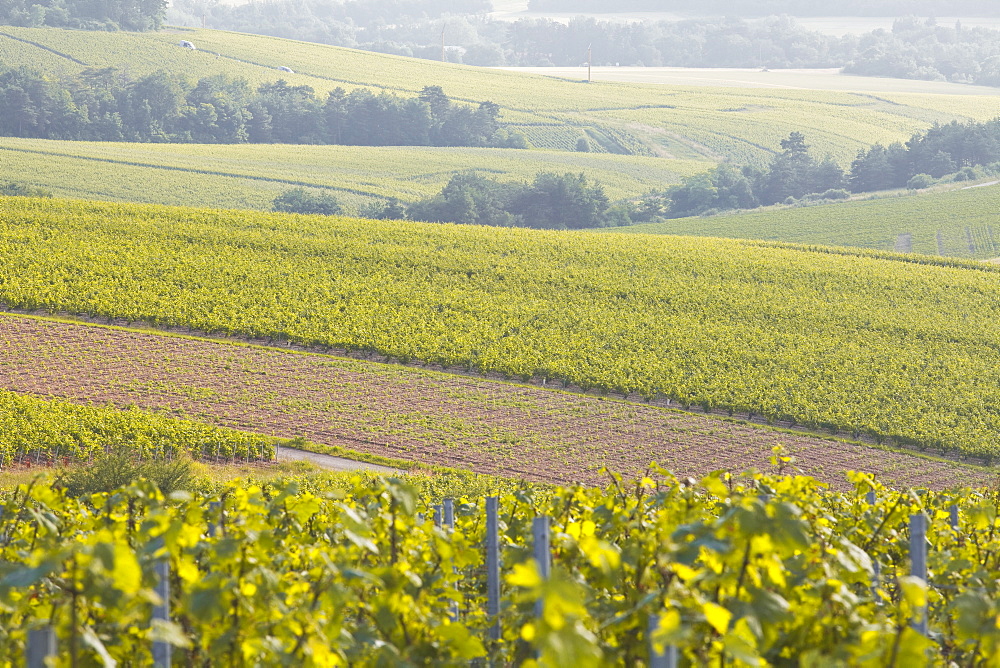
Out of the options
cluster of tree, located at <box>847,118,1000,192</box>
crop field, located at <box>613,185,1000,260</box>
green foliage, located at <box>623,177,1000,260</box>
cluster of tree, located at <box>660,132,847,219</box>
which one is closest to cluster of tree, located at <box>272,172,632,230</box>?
crop field, located at <box>613,185,1000,260</box>

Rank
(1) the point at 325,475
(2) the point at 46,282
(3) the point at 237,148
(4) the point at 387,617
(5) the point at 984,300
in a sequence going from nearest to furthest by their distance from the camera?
(4) the point at 387,617
(1) the point at 325,475
(2) the point at 46,282
(5) the point at 984,300
(3) the point at 237,148

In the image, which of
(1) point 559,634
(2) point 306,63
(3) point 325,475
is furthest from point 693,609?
(2) point 306,63

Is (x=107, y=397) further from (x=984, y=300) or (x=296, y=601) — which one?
(x=984, y=300)

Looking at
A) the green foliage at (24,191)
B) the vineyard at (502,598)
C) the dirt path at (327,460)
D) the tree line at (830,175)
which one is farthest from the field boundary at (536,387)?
the tree line at (830,175)

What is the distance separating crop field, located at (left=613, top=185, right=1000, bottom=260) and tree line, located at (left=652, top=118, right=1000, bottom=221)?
222 inches

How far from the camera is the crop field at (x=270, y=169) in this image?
84.2 m

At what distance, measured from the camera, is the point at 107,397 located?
2736 cm

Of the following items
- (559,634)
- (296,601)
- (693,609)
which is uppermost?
(559,634)

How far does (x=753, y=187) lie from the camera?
92375 millimetres

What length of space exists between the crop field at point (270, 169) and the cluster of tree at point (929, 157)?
2178 cm

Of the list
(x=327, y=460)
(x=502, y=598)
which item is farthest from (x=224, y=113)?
(x=502, y=598)

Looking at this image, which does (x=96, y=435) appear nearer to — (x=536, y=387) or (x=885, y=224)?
(x=536, y=387)

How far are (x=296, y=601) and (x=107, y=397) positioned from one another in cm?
2522

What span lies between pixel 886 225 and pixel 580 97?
7836 centimetres
